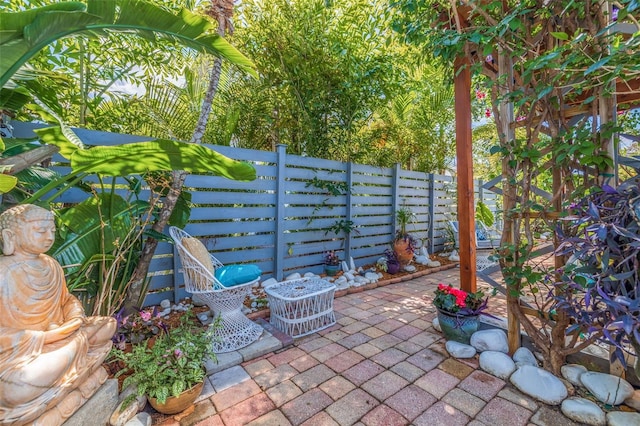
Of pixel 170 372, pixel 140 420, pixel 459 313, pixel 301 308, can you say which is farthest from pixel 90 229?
pixel 459 313

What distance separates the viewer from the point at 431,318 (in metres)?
2.85

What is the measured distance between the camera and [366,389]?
178cm

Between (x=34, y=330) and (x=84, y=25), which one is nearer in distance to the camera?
(x=34, y=330)

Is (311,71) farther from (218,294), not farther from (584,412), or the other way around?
(584,412)

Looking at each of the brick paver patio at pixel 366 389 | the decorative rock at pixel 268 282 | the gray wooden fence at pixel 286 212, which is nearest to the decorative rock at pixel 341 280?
the gray wooden fence at pixel 286 212

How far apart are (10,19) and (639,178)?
3.09m

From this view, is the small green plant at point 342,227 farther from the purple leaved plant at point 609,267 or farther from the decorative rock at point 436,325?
the purple leaved plant at point 609,267

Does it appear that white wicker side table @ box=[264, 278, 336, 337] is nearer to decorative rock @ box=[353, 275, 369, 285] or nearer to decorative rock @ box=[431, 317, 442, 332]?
decorative rock @ box=[431, 317, 442, 332]

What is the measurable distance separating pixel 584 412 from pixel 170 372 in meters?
2.35

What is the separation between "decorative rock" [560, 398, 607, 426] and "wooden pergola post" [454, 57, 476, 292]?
1.12m

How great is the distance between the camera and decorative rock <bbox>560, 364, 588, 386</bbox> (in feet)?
5.88

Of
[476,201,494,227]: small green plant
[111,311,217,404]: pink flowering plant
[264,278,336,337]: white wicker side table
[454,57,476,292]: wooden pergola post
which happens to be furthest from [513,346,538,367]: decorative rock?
[476,201,494,227]: small green plant

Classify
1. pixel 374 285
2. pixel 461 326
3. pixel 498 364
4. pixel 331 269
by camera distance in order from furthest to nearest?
1. pixel 331 269
2. pixel 374 285
3. pixel 461 326
4. pixel 498 364

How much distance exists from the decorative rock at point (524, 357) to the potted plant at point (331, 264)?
7.80 ft
